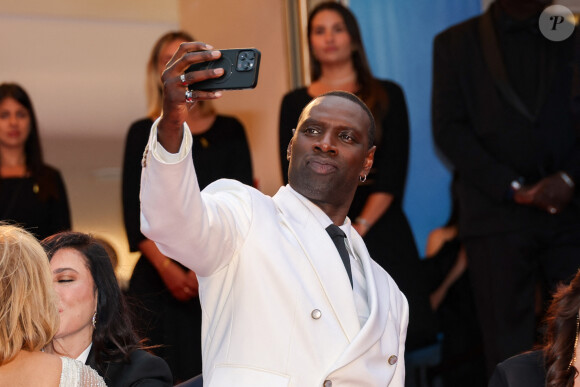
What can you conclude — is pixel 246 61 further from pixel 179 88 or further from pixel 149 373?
pixel 149 373

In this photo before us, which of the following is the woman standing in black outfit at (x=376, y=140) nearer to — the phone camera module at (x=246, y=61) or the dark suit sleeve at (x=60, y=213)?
the dark suit sleeve at (x=60, y=213)

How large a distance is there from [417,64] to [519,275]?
187cm

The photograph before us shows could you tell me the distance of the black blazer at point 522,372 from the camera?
3637 millimetres

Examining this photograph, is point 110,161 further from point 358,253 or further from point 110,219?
point 358,253

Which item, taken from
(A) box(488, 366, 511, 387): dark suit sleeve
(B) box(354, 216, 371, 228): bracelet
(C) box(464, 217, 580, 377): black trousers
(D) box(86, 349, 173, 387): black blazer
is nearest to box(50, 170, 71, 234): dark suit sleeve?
(B) box(354, 216, 371, 228): bracelet

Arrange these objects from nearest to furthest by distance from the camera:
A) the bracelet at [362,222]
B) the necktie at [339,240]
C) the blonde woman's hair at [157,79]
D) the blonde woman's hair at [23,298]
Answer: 1. the blonde woman's hair at [23,298]
2. the necktie at [339,240]
3. the bracelet at [362,222]
4. the blonde woman's hair at [157,79]

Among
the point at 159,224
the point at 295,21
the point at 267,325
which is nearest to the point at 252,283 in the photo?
the point at 267,325

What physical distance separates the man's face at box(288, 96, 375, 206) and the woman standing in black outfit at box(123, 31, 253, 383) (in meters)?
1.69

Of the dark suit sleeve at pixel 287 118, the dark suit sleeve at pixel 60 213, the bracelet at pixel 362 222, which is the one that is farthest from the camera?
the dark suit sleeve at pixel 60 213

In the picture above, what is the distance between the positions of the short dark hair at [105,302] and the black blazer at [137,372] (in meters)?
0.04

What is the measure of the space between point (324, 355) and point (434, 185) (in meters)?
3.39

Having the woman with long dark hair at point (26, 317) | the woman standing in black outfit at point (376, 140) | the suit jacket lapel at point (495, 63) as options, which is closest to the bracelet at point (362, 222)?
the woman standing in black outfit at point (376, 140)

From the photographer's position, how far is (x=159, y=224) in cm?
279

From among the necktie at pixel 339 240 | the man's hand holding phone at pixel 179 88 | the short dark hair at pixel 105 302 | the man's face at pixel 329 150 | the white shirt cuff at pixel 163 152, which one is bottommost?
the short dark hair at pixel 105 302
